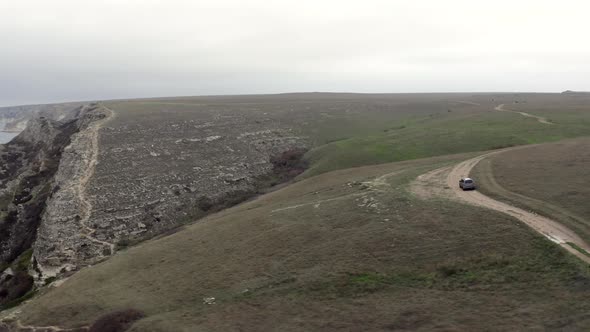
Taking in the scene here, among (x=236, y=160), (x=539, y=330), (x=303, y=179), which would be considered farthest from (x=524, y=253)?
(x=236, y=160)

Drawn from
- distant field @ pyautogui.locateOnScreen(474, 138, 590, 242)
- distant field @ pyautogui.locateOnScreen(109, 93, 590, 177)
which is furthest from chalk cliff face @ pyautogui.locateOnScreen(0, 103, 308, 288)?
distant field @ pyautogui.locateOnScreen(474, 138, 590, 242)

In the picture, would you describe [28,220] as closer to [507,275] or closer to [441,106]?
[507,275]

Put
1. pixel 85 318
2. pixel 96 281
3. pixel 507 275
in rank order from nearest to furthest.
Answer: pixel 507 275 → pixel 85 318 → pixel 96 281

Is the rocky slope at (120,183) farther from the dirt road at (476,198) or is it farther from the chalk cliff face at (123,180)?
the dirt road at (476,198)

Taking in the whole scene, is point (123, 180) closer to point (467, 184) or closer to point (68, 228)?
point (68, 228)

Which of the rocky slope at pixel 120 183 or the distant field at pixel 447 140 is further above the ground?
the distant field at pixel 447 140

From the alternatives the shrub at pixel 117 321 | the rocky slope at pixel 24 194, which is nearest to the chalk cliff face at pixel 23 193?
the rocky slope at pixel 24 194
